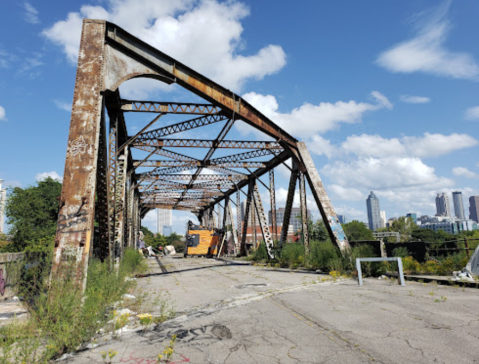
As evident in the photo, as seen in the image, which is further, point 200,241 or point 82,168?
point 200,241

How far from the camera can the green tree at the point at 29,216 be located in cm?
2258

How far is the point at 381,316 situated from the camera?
521 cm

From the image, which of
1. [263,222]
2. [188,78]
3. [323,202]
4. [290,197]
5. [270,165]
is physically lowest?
[263,222]

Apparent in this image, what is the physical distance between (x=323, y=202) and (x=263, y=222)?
6.72 meters

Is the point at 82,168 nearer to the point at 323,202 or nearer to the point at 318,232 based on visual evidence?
the point at 323,202

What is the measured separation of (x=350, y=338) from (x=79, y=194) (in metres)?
5.06

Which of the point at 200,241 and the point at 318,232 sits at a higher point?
the point at 318,232

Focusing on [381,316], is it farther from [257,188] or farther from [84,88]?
[257,188]

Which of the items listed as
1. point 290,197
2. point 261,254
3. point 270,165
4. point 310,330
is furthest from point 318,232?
point 310,330

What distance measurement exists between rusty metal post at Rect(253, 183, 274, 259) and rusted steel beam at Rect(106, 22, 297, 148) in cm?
633

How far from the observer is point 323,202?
536 inches

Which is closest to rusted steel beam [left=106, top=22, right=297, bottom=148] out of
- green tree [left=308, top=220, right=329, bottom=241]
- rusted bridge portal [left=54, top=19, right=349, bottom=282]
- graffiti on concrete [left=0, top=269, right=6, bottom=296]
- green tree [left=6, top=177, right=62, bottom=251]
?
rusted bridge portal [left=54, top=19, right=349, bottom=282]

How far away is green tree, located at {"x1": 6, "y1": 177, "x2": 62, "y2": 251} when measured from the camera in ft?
74.1

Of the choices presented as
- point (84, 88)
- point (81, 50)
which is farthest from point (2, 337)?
point (81, 50)
